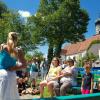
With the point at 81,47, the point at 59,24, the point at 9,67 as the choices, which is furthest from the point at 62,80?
the point at 81,47

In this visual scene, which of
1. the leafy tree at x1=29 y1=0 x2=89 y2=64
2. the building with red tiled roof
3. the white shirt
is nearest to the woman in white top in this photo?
the white shirt

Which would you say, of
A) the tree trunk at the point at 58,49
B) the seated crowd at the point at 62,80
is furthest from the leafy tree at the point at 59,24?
the seated crowd at the point at 62,80

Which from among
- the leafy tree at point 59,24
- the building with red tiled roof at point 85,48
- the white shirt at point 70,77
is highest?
the building with red tiled roof at point 85,48

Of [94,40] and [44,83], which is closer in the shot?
[44,83]

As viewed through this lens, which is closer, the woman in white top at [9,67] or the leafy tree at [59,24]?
the woman in white top at [9,67]

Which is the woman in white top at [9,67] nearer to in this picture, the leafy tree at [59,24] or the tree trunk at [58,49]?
the leafy tree at [59,24]

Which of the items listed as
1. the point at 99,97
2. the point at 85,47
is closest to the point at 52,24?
the point at 99,97

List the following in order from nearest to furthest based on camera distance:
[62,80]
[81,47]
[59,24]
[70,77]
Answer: [62,80] < [70,77] < [59,24] < [81,47]

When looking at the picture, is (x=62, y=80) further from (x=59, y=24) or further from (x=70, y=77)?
(x=59, y=24)

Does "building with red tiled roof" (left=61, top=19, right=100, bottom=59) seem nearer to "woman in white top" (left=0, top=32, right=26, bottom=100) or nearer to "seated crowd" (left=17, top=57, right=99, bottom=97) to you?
"seated crowd" (left=17, top=57, right=99, bottom=97)

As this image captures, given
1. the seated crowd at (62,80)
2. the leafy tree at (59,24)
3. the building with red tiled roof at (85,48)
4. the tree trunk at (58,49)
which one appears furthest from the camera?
the building with red tiled roof at (85,48)

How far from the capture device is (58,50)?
169 ft

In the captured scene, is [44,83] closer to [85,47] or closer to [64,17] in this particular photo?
[64,17]

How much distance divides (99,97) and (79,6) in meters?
48.8
